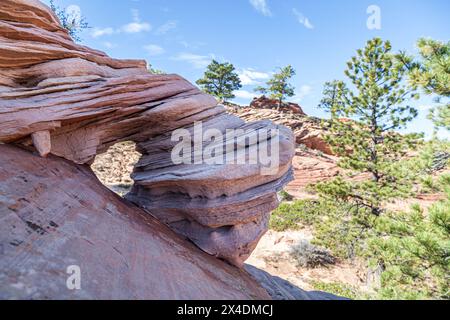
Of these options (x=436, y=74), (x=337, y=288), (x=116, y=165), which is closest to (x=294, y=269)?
(x=337, y=288)

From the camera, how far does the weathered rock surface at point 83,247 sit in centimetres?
234

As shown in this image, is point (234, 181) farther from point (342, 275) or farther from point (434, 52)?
point (342, 275)

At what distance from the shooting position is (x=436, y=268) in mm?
6949

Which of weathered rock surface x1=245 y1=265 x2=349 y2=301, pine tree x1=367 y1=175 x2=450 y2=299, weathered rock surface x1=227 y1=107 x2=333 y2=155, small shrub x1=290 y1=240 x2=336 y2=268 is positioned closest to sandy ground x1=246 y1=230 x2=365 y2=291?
small shrub x1=290 y1=240 x2=336 y2=268

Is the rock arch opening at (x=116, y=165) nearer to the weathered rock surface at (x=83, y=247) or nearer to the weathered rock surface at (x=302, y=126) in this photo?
the weathered rock surface at (x=83, y=247)

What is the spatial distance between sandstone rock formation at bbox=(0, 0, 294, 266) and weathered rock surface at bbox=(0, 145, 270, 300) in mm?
504

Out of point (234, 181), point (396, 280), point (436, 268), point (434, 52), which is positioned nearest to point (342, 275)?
point (396, 280)

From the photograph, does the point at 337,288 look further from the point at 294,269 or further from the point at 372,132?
the point at 372,132

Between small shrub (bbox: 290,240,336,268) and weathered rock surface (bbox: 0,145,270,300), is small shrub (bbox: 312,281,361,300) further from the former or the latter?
weathered rock surface (bbox: 0,145,270,300)

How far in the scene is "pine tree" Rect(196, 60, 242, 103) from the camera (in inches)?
1502

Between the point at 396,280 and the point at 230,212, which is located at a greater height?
the point at 230,212

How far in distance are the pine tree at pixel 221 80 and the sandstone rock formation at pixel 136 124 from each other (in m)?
33.4

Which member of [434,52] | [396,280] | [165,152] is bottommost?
[396,280]
